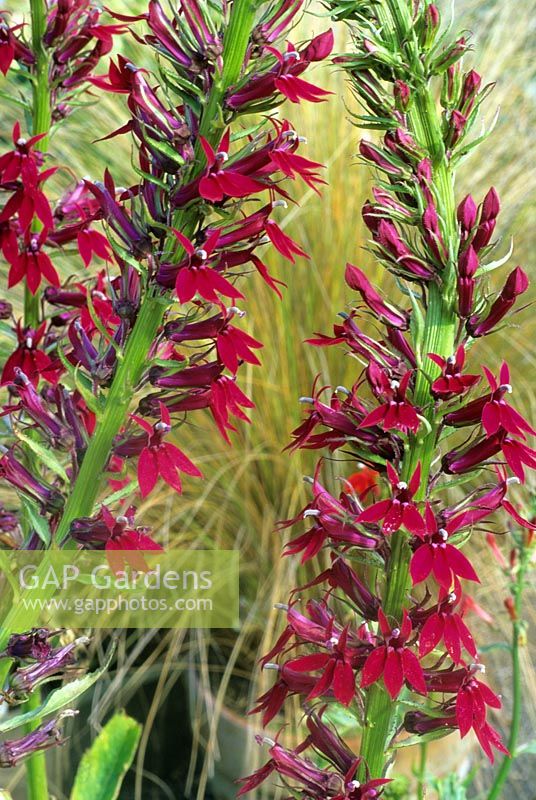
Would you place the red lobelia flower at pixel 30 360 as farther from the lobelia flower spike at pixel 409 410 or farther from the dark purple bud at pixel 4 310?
the lobelia flower spike at pixel 409 410

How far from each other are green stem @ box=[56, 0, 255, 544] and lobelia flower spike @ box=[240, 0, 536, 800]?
0.04 meters

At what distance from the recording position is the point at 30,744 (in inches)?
17.3

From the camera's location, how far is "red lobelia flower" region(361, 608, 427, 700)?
35 centimetres

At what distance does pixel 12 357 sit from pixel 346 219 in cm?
89

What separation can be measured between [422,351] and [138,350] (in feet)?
0.43

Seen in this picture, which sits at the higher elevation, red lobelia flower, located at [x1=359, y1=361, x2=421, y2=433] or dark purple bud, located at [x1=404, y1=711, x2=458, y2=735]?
red lobelia flower, located at [x1=359, y1=361, x2=421, y2=433]

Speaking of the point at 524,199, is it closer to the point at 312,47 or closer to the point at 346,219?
the point at 346,219

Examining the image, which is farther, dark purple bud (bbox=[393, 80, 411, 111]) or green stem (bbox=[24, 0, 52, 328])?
green stem (bbox=[24, 0, 52, 328])

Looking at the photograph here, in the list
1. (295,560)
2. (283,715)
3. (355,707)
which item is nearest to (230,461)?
(295,560)

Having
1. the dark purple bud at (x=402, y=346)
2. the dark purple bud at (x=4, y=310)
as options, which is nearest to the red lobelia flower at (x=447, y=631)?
the dark purple bud at (x=402, y=346)

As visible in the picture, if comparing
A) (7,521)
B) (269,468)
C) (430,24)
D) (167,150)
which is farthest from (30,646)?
(269,468)

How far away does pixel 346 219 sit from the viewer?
4.30 feet

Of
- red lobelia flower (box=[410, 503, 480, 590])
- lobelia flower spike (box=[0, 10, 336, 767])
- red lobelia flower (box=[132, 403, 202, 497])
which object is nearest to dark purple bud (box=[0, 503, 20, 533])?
lobelia flower spike (box=[0, 10, 336, 767])

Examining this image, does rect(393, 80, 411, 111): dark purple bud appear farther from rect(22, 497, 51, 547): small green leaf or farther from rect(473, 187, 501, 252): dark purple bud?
rect(22, 497, 51, 547): small green leaf
